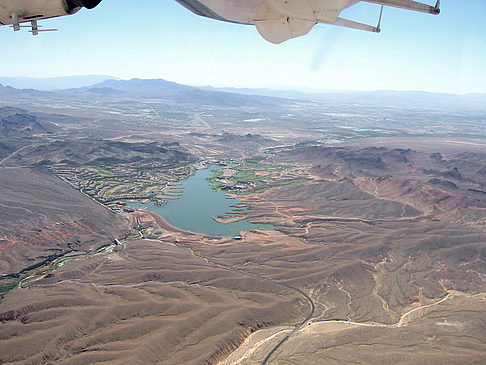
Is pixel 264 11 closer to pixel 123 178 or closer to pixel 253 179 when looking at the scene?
pixel 253 179

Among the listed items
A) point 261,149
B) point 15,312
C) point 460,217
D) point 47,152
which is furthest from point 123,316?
point 261,149

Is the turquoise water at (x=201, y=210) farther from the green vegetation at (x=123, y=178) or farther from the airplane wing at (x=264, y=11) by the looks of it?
the airplane wing at (x=264, y=11)

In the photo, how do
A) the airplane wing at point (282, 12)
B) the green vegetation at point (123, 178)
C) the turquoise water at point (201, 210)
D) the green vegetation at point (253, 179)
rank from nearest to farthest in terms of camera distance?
1. the airplane wing at point (282, 12)
2. the turquoise water at point (201, 210)
3. the green vegetation at point (123, 178)
4. the green vegetation at point (253, 179)

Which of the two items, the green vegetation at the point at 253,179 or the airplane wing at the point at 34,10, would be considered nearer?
the airplane wing at the point at 34,10

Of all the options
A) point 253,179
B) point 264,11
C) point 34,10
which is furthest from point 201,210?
point 264,11

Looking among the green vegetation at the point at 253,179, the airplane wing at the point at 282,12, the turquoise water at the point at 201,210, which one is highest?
the airplane wing at the point at 282,12

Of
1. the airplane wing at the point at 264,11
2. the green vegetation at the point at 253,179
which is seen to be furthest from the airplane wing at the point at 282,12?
the green vegetation at the point at 253,179

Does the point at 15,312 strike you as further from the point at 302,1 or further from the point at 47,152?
the point at 47,152

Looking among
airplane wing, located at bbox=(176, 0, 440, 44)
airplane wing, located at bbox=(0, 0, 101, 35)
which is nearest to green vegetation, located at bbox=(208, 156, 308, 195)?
airplane wing, located at bbox=(176, 0, 440, 44)
